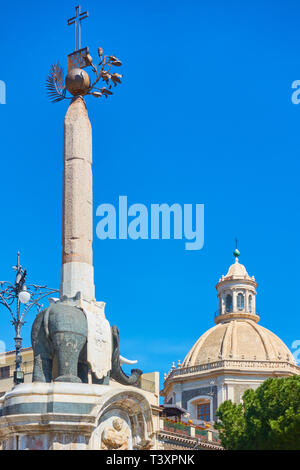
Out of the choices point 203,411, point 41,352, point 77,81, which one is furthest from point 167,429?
point 41,352

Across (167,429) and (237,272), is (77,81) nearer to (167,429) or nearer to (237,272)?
(167,429)

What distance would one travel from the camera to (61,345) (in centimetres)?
1853

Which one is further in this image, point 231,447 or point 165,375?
point 165,375

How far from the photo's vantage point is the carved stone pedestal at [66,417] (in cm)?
1752

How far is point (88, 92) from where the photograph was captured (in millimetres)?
22141

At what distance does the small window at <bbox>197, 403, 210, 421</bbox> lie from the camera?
65812 mm

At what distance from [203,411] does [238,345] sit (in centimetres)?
568

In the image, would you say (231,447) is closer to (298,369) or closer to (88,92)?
(88,92)

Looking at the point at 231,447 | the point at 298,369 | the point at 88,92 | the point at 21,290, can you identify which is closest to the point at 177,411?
the point at 298,369

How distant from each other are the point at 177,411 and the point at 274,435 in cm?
2089

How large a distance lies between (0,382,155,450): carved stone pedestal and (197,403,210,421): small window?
158 ft

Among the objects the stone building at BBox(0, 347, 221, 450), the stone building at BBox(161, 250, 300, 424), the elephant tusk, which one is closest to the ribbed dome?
the stone building at BBox(161, 250, 300, 424)

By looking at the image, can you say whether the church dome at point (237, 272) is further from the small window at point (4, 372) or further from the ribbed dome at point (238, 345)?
the small window at point (4, 372)

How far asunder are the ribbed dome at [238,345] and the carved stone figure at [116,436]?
46.6 metres
